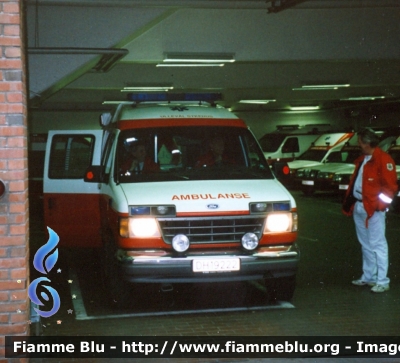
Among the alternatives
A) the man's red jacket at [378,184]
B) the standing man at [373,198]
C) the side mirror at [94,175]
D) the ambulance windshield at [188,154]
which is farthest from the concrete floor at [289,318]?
the ambulance windshield at [188,154]

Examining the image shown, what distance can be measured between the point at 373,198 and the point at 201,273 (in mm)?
2364

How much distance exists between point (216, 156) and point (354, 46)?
31.6 ft

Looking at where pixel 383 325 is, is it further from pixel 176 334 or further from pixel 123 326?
pixel 123 326

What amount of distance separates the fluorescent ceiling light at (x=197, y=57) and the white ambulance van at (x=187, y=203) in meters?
6.59

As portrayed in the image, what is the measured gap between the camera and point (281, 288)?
341 inches

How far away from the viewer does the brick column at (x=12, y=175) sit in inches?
220

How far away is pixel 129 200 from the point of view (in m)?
7.88

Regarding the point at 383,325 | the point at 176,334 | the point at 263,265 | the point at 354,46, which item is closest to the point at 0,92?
the point at 176,334

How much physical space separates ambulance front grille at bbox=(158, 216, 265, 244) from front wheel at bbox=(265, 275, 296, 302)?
31.3 inches

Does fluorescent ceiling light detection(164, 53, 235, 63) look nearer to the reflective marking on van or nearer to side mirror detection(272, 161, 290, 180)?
side mirror detection(272, 161, 290, 180)

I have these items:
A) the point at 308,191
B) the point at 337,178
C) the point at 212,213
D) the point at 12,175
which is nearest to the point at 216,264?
the point at 212,213

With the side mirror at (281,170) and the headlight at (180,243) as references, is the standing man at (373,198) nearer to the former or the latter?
the side mirror at (281,170)

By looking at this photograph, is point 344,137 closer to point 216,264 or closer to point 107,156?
point 107,156

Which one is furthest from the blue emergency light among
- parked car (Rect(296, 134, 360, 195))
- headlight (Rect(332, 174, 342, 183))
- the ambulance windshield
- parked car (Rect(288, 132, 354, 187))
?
parked car (Rect(288, 132, 354, 187))
